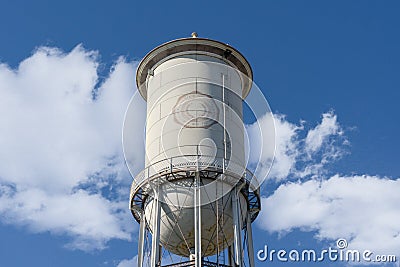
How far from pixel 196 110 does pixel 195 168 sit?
303 cm

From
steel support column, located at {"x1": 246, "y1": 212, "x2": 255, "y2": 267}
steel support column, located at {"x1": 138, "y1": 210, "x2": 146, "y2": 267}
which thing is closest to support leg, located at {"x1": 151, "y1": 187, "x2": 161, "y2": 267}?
steel support column, located at {"x1": 138, "y1": 210, "x2": 146, "y2": 267}

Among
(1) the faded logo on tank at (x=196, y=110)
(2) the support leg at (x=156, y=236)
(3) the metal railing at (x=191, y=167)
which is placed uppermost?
(1) the faded logo on tank at (x=196, y=110)

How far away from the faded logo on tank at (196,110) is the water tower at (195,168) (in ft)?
0.15

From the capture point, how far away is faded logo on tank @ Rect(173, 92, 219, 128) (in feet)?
93.3

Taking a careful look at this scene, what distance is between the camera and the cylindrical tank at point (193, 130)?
1075 inches

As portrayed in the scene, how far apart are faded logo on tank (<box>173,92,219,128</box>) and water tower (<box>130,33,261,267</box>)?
5 cm

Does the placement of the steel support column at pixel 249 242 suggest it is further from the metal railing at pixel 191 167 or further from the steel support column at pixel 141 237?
the steel support column at pixel 141 237

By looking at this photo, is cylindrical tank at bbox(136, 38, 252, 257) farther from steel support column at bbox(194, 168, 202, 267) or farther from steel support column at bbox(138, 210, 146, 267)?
steel support column at bbox(138, 210, 146, 267)

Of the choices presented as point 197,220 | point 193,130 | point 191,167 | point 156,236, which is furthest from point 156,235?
point 193,130

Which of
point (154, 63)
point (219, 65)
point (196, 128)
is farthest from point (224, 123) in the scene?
point (154, 63)

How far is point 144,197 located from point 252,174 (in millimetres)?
5223

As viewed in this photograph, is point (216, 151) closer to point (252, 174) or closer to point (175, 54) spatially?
point (252, 174)

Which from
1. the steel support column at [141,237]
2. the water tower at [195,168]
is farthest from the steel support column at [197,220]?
the steel support column at [141,237]

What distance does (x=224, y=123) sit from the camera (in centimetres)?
2897
